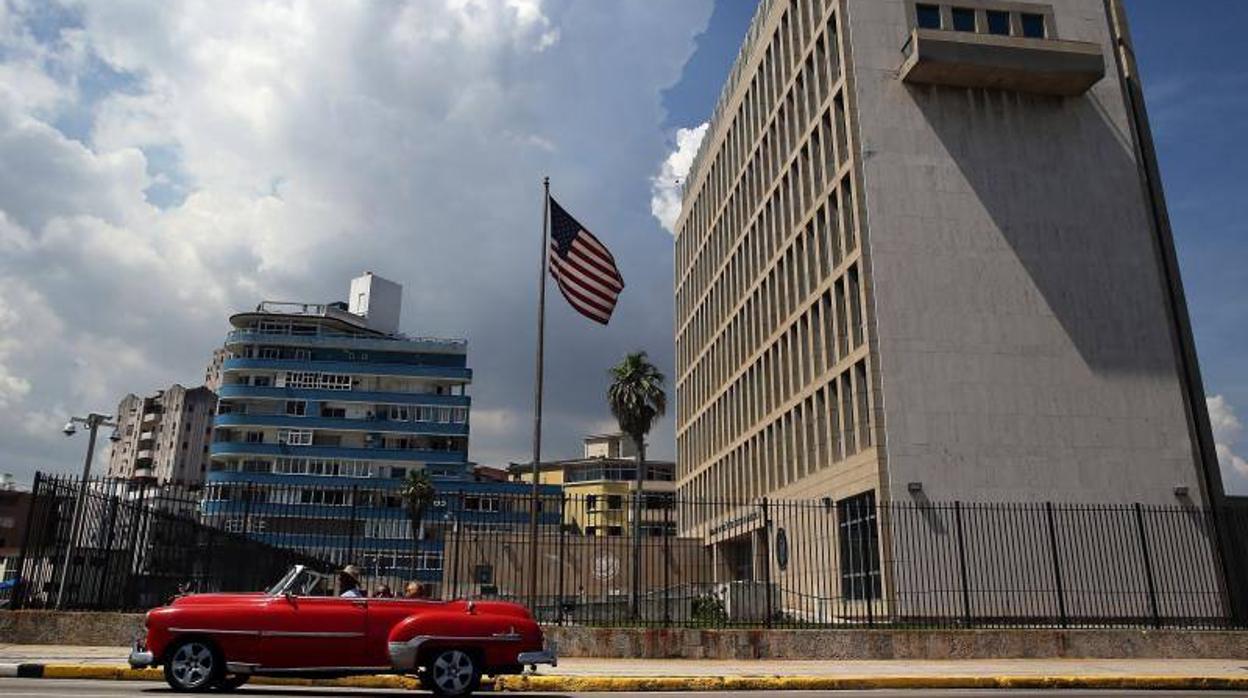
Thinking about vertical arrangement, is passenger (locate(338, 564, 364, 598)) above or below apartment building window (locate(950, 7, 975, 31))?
below

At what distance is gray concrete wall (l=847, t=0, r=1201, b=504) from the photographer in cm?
3259

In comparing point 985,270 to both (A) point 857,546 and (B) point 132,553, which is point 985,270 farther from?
(B) point 132,553

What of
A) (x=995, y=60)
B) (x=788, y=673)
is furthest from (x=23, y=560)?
(x=995, y=60)

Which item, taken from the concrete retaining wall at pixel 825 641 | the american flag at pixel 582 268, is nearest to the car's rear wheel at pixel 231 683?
the concrete retaining wall at pixel 825 641

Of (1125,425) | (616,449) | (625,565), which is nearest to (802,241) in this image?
(1125,425)

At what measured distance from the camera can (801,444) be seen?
41562 mm

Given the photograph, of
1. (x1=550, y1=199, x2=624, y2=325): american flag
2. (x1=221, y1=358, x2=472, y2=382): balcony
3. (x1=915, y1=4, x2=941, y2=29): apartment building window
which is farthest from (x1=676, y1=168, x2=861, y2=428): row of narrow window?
(x1=221, y1=358, x2=472, y2=382): balcony

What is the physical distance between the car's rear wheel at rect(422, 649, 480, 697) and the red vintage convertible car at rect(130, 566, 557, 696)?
0.04ft

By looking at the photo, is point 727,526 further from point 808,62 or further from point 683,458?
point 808,62

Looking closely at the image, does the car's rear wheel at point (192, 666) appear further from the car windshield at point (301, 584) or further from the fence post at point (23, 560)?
the fence post at point (23, 560)

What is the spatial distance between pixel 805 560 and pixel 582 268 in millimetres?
21029

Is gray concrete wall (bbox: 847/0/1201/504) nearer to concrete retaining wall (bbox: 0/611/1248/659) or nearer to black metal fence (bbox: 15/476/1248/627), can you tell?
black metal fence (bbox: 15/476/1248/627)

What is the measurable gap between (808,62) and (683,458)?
118 ft

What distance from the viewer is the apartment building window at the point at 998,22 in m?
37.9
